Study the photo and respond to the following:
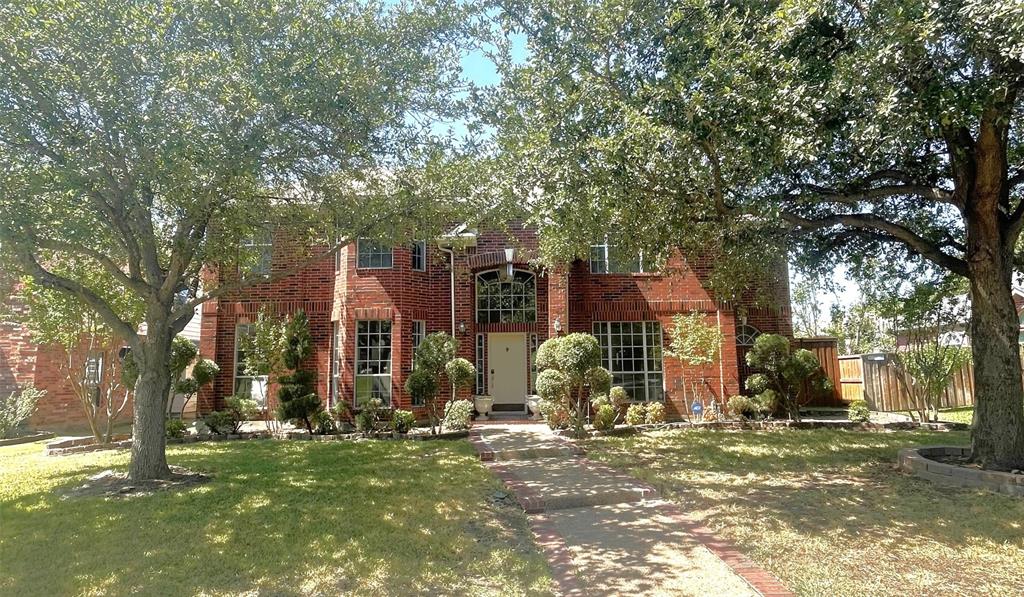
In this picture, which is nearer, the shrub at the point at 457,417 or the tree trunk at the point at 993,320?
the tree trunk at the point at 993,320

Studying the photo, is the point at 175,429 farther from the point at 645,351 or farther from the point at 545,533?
the point at 645,351

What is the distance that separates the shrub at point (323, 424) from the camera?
465 inches

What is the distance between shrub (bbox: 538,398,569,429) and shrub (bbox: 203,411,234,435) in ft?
22.1

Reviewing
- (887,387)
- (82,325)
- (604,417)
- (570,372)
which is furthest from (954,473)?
(82,325)

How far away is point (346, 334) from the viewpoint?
13359 mm

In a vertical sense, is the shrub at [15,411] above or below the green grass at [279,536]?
above

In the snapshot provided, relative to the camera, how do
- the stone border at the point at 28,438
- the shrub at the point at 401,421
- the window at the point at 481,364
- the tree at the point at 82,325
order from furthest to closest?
the window at the point at 481,364
the stone border at the point at 28,438
the shrub at the point at 401,421
the tree at the point at 82,325

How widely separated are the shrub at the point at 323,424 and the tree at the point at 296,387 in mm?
93

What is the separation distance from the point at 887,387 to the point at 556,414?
10442mm

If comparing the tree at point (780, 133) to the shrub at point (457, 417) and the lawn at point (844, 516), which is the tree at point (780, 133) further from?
the shrub at point (457, 417)

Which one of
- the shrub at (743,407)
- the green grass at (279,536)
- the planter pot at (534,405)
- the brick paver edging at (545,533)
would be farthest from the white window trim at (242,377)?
the shrub at (743,407)

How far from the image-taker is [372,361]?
532 inches

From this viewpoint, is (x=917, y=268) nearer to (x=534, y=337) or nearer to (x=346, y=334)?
(x=534, y=337)

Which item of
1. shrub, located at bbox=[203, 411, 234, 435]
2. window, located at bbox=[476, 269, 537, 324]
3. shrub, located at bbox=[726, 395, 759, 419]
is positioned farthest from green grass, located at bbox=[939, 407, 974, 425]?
shrub, located at bbox=[203, 411, 234, 435]
